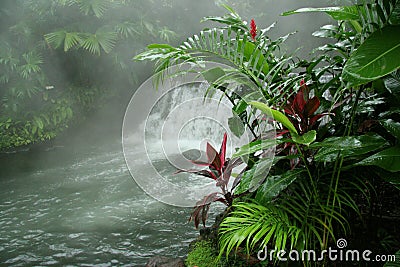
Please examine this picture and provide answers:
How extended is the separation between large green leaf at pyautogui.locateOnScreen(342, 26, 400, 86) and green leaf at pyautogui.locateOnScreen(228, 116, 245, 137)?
0.82 metres

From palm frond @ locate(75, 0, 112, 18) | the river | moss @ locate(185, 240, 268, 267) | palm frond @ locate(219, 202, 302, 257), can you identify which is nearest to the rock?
moss @ locate(185, 240, 268, 267)

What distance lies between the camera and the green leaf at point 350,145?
1.17m

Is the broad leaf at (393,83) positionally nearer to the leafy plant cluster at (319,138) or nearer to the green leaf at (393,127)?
the leafy plant cluster at (319,138)

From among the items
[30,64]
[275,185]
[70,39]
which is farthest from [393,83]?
[30,64]

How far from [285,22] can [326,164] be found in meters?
7.21

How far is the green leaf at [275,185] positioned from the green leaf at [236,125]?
1.48 feet

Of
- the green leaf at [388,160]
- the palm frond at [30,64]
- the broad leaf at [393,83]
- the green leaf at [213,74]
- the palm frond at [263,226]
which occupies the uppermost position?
the palm frond at [30,64]

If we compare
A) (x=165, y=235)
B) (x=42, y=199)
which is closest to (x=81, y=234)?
(x=165, y=235)

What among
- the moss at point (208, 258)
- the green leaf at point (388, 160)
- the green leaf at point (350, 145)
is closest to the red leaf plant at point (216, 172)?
the moss at point (208, 258)

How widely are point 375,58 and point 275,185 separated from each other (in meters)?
0.63

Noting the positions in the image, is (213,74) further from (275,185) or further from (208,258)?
(208,258)

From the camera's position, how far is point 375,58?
→ 3.29ft

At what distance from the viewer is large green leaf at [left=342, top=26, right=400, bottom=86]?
3.19 ft

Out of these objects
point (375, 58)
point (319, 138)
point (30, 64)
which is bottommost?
point (319, 138)
